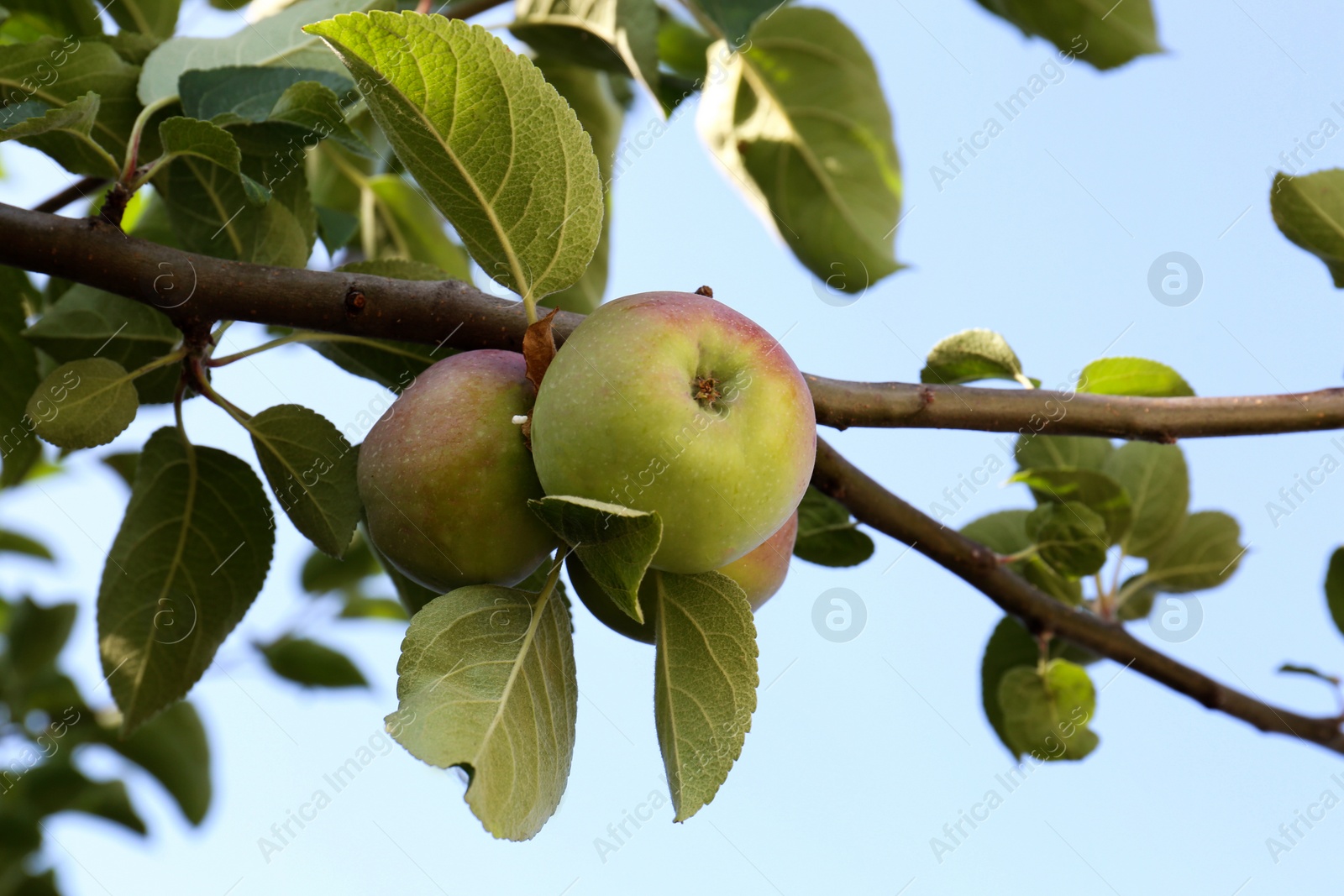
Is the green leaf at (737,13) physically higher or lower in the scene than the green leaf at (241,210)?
higher

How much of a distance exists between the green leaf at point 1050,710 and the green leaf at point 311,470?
1.08 metres

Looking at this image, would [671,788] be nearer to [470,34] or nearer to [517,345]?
[517,345]

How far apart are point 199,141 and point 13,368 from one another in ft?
1.58

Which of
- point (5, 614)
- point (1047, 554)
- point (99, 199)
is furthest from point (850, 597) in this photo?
point (5, 614)

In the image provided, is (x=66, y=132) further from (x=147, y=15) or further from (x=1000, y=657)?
(x=1000, y=657)

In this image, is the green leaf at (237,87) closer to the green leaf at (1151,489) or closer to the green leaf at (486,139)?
the green leaf at (486,139)

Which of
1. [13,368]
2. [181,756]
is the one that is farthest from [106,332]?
[181,756]

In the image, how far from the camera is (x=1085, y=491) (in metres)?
1.63

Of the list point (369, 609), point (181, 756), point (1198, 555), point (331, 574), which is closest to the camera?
point (1198, 555)

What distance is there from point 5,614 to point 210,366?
247 centimetres

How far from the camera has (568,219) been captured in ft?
2.95

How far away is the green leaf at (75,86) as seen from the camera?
1.12 m

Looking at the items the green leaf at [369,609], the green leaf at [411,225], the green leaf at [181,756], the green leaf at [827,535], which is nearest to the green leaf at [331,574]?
the green leaf at [369,609]

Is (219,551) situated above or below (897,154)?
below
